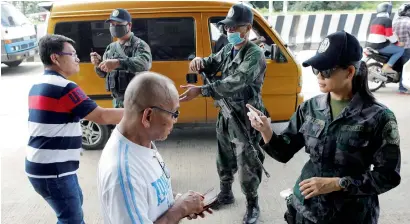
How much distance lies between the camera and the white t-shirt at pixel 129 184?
143 cm

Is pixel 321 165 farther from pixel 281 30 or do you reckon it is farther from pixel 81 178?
pixel 281 30

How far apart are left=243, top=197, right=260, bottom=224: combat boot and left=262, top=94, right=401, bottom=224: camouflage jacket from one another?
1.52m

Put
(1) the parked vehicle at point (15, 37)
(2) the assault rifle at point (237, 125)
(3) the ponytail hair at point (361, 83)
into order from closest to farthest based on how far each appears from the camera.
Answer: (3) the ponytail hair at point (361, 83) < (2) the assault rifle at point (237, 125) < (1) the parked vehicle at point (15, 37)

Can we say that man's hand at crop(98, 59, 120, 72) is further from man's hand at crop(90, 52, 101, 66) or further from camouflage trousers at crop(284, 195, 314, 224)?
camouflage trousers at crop(284, 195, 314, 224)

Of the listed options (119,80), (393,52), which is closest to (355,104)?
(119,80)

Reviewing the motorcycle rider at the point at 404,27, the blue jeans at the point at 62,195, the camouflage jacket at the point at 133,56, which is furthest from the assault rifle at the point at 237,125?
the motorcycle rider at the point at 404,27

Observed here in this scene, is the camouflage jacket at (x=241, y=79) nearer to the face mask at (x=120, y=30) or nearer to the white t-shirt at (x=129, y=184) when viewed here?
→ the face mask at (x=120, y=30)

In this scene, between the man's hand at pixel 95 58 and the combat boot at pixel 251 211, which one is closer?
the combat boot at pixel 251 211

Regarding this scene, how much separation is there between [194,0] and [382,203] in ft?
11.1

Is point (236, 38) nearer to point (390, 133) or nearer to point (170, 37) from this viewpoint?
point (390, 133)

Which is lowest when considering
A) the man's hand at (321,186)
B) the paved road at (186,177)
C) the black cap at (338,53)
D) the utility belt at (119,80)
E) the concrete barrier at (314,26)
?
the paved road at (186,177)

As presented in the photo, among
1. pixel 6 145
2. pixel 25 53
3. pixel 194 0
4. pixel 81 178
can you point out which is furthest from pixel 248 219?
pixel 25 53

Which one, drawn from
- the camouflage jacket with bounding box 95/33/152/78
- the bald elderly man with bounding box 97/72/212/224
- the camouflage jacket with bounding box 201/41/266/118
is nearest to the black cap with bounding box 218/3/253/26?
the camouflage jacket with bounding box 201/41/266/118

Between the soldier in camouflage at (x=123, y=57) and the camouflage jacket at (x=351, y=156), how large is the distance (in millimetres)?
2406
